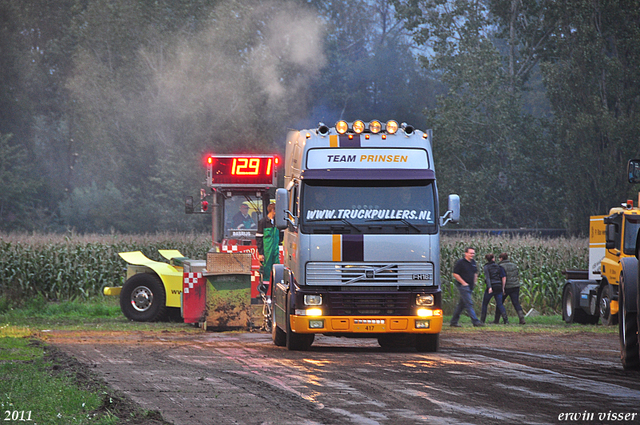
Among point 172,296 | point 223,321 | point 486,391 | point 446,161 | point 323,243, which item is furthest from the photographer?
point 446,161

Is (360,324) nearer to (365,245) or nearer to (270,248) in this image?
(365,245)

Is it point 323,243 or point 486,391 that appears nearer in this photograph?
point 486,391

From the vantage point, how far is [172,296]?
69.1 ft

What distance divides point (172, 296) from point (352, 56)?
168 ft

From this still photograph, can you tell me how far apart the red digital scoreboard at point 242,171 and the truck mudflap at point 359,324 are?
7.19 m

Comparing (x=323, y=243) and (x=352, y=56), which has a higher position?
(x=352, y=56)

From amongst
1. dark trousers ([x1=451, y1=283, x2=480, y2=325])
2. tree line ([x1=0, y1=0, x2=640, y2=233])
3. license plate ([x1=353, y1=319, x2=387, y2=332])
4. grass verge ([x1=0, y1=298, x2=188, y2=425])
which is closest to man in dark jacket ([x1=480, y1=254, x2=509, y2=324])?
dark trousers ([x1=451, y1=283, x2=480, y2=325])

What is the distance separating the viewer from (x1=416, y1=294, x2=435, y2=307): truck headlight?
46.2ft

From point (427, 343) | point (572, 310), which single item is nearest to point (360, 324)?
point (427, 343)

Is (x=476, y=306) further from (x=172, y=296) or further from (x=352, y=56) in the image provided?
(x=352, y=56)

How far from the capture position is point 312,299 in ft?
45.9

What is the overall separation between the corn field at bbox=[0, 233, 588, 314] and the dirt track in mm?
9504

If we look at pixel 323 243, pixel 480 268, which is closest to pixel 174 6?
pixel 480 268

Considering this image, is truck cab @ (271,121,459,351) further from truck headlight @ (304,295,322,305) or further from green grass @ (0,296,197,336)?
green grass @ (0,296,197,336)
